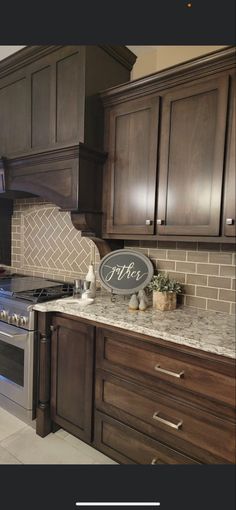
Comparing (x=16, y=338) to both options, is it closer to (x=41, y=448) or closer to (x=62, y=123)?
(x=41, y=448)

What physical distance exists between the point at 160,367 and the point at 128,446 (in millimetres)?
527

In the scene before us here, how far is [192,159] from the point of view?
1472 millimetres

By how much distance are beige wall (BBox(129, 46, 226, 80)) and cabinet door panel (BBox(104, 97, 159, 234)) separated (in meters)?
0.66

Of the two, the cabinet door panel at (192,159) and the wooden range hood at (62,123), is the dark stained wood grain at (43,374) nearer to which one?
the wooden range hood at (62,123)

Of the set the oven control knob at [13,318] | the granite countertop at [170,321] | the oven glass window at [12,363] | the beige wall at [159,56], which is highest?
the beige wall at [159,56]

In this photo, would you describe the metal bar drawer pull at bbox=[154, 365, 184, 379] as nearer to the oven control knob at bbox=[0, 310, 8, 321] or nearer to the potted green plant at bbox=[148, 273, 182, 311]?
the potted green plant at bbox=[148, 273, 182, 311]

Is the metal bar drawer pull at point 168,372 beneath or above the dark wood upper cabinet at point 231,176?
beneath

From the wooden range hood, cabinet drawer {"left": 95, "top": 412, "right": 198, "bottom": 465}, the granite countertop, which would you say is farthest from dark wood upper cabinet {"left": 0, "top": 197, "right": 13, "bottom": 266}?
cabinet drawer {"left": 95, "top": 412, "right": 198, "bottom": 465}

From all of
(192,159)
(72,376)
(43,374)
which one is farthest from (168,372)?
(192,159)

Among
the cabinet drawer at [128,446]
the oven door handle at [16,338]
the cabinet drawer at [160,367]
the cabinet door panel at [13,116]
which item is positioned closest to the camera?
the cabinet drawer at [160,367]

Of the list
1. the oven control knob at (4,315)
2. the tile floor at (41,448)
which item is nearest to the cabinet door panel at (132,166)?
the oven control knob at (4,315)

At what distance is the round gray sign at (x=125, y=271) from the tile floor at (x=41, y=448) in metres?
1.04

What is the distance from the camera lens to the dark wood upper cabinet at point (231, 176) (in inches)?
52.6

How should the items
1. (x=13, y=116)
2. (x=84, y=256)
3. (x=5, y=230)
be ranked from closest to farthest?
(x=13, y=116) < (x=84, y=256) < (x=5, y=230)
